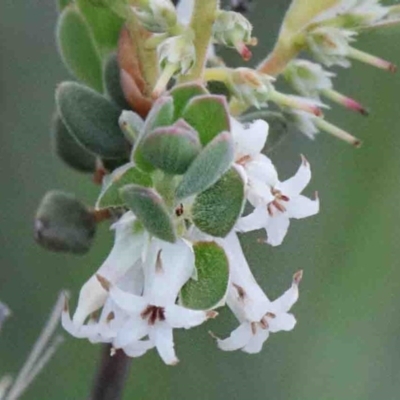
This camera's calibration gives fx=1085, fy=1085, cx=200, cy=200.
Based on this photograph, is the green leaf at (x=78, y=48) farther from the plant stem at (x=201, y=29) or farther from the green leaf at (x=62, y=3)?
the plant stem at (x=201, y=29)

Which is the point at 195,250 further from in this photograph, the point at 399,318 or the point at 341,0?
the point at 399,318

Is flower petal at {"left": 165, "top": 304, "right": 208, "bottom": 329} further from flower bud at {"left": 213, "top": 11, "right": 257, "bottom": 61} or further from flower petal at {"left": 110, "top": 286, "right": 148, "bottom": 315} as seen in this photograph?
flower bud at {"left": 213, "top": 11, "right": 257, "bottom": 61}

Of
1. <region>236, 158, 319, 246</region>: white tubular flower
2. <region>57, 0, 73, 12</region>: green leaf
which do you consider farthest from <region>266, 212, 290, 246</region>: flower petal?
<region>57, 0, 73, 12</region>: green leaf

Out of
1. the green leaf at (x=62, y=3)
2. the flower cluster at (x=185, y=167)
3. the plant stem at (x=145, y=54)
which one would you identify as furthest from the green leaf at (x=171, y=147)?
the green leaf at (x=62, y=3)

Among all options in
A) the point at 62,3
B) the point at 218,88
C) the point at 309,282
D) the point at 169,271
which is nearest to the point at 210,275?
the point at 169,271

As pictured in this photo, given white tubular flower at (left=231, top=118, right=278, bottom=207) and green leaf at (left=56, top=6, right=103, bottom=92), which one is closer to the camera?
white tubular flower at (left=231, top=118, right=278, bottom=207)

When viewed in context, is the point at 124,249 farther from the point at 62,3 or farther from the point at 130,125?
the point at 62,3

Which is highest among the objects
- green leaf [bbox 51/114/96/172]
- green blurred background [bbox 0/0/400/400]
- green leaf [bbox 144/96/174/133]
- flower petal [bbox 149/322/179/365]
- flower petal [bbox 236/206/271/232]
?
green leaf [bbox 144/96/174/133]
